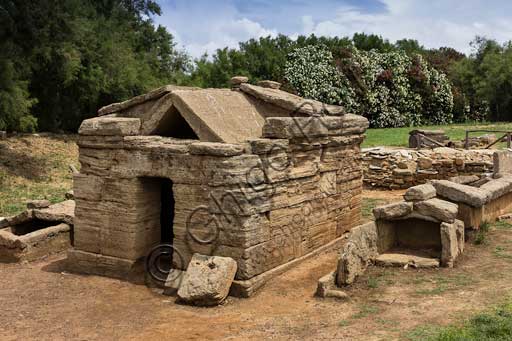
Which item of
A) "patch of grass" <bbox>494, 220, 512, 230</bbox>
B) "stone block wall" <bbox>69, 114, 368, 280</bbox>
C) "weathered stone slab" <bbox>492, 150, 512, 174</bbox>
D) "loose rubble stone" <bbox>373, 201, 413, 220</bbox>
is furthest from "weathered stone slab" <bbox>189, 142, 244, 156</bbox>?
"weathered stone slab" <bbox>492, 150, 512, 174</bbox>

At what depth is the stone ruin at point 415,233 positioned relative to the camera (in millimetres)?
9031

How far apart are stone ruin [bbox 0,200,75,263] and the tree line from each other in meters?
7.72

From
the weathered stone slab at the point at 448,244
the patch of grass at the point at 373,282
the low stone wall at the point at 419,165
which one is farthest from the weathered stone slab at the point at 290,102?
the low stone wall at the point at 419,165

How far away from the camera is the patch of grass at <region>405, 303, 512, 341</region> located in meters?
6.38

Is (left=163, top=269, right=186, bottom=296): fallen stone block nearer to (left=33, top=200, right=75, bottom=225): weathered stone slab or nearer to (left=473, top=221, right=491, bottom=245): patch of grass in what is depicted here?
(left=33, top=200, right=75, bottom=225): weathered stone slab

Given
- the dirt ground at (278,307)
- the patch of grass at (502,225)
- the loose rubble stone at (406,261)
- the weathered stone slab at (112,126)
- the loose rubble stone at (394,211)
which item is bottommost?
the dirt ground at (278,307)

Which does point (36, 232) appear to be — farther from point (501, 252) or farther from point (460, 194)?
point (501, 252)

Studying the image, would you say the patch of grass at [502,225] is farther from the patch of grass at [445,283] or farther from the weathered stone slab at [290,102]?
the weathered stone slab at [290,102]

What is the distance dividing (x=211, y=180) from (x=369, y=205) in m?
7.55

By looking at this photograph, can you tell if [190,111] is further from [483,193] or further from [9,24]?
[9,24]

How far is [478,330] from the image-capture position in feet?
21.8

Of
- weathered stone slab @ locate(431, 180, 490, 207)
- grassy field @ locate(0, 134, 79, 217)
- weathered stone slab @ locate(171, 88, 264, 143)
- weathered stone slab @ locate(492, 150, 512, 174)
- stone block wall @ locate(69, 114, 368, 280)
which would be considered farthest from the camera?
grassy field @ locate(0, 134, 79, 217)

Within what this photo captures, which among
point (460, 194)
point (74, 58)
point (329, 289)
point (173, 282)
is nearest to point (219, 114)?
point (173, 282)

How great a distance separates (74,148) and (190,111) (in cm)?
1637
